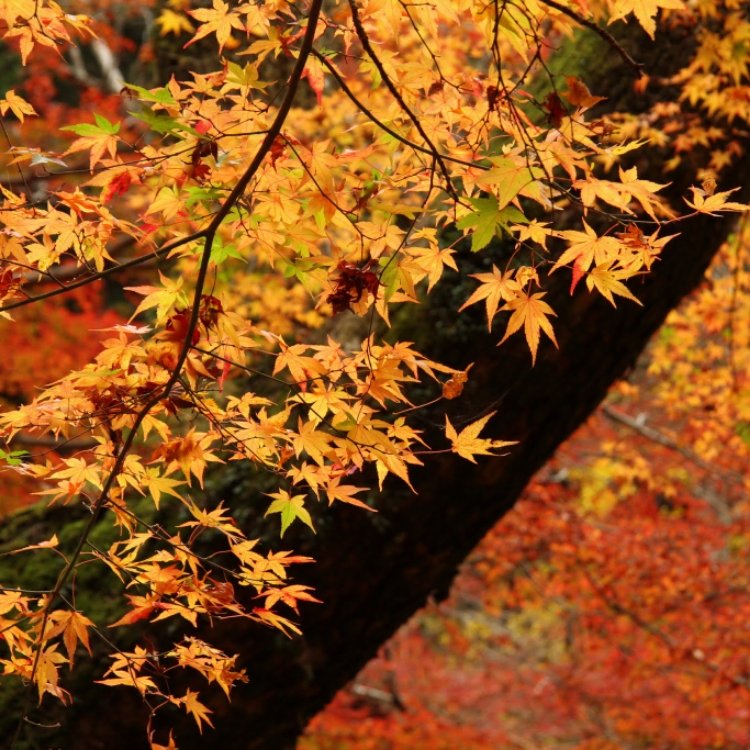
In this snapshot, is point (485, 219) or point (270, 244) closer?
point (485, 219)

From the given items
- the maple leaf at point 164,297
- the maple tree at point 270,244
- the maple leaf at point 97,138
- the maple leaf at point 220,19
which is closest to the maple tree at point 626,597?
the maple tree at point 270,244

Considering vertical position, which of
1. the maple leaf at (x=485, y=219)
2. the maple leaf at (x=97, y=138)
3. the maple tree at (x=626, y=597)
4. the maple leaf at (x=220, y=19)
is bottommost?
the maple leaf at (x=97, y=138)

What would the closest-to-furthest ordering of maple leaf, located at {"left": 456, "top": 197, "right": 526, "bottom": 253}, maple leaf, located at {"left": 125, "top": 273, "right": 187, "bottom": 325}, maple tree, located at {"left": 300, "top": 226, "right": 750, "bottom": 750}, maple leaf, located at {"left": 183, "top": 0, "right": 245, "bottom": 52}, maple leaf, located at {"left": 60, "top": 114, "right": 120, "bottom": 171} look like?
maple leaf, located at {"left": 456, "top": 197, "right": 526, "bottom": 253} → maple leaf, located at {"left": 60, "top": 114, "right": 120, "bottom": 171} → maple leaf, located at {"left": 125, "top": 273, "right": 187, "bottom": 325} → maple leaf, located at {"left": 183, "top": 0, "right": 245, "bottom": 52} → maple tree, located at {"left": 300, "top": 226, "right": 750, "bottom": 750}

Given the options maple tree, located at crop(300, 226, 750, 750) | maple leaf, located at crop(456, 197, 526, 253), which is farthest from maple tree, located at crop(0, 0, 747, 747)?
maple tree, located at crop(300, 226, 750, 750)

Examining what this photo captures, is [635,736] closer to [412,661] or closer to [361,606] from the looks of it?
[412,661]

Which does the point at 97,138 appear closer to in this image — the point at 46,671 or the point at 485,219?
the point at 485,219

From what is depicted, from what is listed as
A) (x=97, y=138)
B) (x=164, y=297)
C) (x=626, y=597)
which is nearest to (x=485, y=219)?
(x=164, y=297)

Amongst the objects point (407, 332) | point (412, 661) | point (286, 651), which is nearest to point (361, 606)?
point (286, 651)

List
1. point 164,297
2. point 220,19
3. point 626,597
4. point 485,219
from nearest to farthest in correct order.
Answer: point 485,219 → point 164,297 → point 220,19 → point 626,597

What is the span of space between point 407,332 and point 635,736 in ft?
28.3

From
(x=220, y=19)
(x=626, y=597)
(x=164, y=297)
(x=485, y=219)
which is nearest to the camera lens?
(x=485, y=219)

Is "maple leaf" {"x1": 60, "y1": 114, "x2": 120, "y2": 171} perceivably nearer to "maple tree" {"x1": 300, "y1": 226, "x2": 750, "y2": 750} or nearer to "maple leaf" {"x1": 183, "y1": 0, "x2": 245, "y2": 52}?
"maple leaf" {"x1": 183, "y1": 0, "x2": 245, "y2": 52}

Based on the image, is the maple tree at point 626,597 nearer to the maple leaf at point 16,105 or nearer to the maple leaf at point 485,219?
the maple leaf at point 485,219

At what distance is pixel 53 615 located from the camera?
5.79 ft
